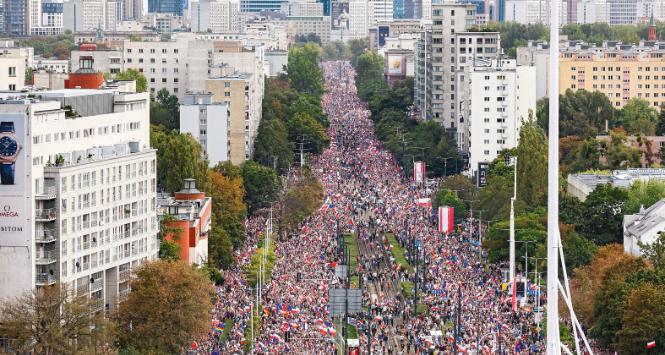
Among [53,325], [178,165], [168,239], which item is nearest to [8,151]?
[53,325]

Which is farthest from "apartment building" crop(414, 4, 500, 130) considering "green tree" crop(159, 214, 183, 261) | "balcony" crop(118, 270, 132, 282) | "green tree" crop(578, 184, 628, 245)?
"balcony" crop(118, 270, 132, 282)

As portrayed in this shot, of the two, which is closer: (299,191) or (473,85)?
(299,191)

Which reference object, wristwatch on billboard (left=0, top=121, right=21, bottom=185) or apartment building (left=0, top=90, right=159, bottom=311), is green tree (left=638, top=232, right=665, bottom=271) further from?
wristwatch on billboard (left=0, top=121, right=21, bottom=185)

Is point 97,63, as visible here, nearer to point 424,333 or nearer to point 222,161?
point 222,161

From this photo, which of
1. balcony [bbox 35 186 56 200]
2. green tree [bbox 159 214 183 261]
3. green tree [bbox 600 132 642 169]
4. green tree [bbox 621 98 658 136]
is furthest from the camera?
green tree [bbox 621 98 658 136]

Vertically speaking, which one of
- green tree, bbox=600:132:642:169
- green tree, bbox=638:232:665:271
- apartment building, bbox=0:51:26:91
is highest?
apartment building, bbox=0:51:26:91

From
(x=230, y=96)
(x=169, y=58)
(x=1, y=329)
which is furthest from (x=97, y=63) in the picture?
(x=1, y=329)

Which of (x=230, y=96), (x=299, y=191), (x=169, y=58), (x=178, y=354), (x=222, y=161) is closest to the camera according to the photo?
(x=178, y=354)
